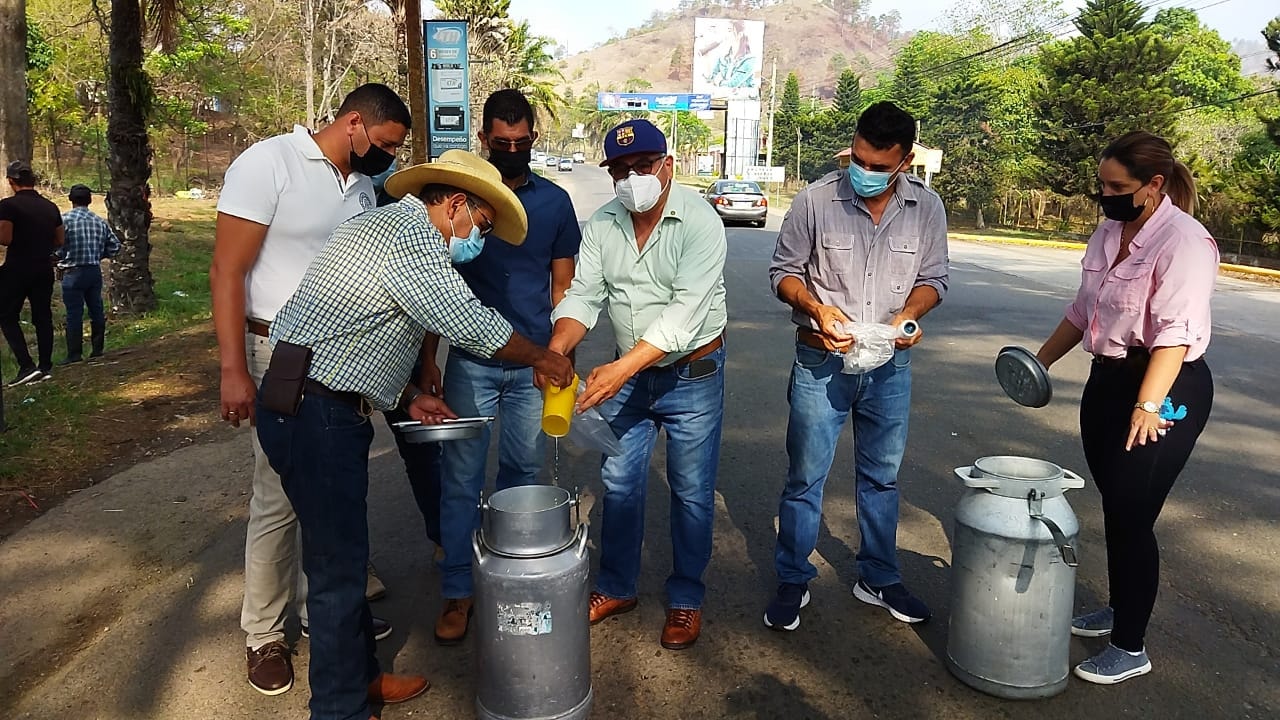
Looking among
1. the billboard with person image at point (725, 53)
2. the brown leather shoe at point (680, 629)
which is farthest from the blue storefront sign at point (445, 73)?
the billboard with person image at point (725, 53)

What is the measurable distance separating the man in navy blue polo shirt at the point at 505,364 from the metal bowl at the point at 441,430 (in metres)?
0.51

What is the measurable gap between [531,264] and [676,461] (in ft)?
3.26

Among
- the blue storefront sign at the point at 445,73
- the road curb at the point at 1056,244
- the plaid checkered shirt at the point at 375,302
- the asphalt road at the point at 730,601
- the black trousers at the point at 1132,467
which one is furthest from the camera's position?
the road curb at the point at 1056,244

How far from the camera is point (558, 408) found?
298 centimetres

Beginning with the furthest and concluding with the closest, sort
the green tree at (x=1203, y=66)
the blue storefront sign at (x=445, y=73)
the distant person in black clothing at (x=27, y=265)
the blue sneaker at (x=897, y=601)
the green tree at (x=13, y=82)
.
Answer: the green tree at (x=1203, y=66) < the blue storefront sign at (x=445, y=73) < the green tree at (x=13, y=82) < the distant person in black clothing at (x=27, y=265) < the blue sneaker at (x=897, y=601)

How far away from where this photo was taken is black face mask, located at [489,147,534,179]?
11.8ft

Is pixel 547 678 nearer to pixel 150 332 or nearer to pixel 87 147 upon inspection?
pixel 150 332

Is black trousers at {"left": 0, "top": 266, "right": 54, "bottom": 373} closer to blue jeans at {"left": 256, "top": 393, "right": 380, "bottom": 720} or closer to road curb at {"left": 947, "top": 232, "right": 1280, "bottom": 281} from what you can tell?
blue jeans at {"left": 256, "top": 393, "right": 380, "bottom": 720}

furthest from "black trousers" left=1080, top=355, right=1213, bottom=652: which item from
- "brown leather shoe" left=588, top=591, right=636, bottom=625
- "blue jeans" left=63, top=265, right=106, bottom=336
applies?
"blue jeans" left=63, top=265, right=106, bottom=336

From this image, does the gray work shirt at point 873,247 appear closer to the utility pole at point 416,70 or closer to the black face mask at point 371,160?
the black face mask at point 371,160

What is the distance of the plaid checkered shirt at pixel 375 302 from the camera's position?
2.49m

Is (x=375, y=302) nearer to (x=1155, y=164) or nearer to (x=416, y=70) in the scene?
(x=1155, y=164)

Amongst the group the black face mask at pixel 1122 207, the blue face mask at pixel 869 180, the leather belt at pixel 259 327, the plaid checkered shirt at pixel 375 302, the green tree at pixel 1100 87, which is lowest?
the leather belt at pixel 259 327

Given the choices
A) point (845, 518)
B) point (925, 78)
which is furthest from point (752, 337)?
point (925, 78)
